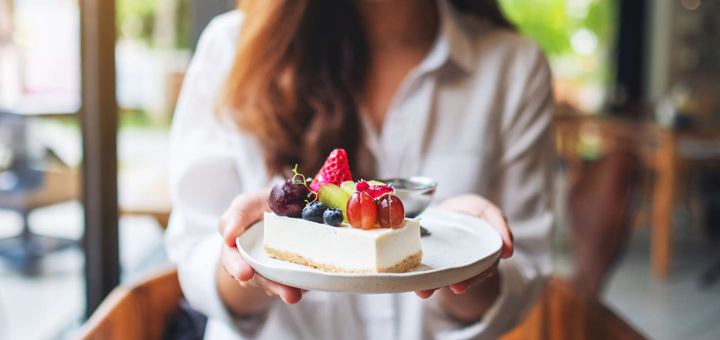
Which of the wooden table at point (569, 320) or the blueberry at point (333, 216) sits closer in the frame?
the blueberry at point (333, 216)

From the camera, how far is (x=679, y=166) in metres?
3.71

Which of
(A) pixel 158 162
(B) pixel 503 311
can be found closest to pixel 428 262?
(B) pixel 503 311

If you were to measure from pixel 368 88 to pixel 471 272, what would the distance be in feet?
2.27

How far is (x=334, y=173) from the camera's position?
730mm

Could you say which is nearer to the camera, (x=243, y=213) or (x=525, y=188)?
(x=243, y=213)

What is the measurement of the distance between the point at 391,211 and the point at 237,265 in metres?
0.18

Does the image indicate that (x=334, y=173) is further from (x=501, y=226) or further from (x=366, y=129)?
(x=366, y=129)

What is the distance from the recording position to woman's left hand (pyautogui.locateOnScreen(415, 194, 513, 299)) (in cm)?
64

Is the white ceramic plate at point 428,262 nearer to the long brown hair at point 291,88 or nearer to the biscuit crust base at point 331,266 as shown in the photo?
the biscuit crust base at point 331,266

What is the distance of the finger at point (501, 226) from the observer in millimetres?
694

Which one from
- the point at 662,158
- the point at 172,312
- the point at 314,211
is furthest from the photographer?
the point at 662,158

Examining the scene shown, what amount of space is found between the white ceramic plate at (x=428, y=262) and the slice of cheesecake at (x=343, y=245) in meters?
0.02

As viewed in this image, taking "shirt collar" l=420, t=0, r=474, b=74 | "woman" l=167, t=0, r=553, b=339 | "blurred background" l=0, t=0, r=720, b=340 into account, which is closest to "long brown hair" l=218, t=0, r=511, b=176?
"woman" l=167, t=0, r=553, b=339

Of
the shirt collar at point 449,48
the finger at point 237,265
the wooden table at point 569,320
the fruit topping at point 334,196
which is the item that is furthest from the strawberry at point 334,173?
the wooden table at point 569,320
